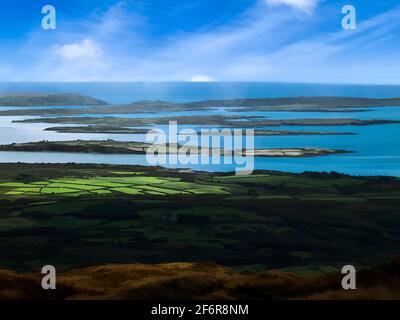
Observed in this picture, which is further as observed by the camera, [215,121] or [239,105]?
[215,121]

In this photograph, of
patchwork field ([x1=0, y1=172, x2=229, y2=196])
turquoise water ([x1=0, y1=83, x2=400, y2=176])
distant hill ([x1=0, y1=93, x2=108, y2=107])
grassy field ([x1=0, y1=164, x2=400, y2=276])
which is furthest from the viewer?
distant hill ([x1=0, y1=93, x2=108, y2=107])

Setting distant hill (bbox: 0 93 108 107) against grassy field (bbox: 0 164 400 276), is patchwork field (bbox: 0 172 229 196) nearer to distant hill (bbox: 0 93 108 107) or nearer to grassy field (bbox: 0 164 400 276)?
grassy field (bbox: 0 164 400 276)

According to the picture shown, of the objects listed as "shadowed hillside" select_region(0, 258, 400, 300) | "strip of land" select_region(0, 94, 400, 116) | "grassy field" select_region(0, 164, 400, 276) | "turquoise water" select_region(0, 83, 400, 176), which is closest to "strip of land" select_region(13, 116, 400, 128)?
"turquoise water" select_region(0, 83, 400, 176)

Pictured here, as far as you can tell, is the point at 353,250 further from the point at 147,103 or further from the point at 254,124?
the point at 147,103

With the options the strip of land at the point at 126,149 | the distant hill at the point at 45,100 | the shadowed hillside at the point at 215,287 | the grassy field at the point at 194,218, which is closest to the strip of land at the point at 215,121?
the distant hill at the point at 45,100

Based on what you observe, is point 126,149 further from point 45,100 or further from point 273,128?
point 45,100

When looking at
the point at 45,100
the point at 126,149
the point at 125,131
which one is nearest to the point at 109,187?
the point at 126,149
